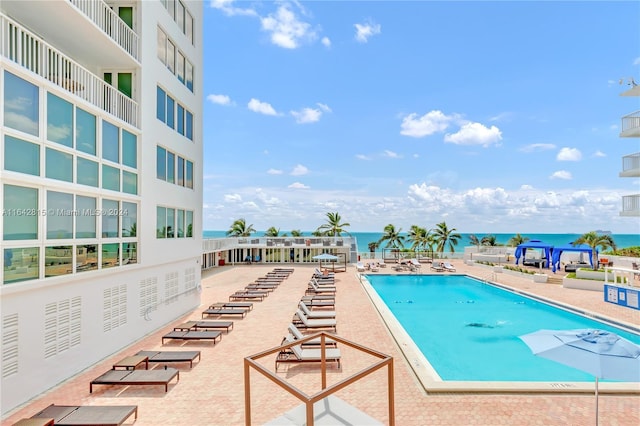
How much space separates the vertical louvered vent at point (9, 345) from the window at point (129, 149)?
201 inches

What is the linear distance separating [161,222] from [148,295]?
2.62 m

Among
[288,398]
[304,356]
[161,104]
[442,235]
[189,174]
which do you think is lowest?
[288,398]

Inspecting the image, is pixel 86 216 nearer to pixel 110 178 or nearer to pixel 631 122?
pixel 110 178

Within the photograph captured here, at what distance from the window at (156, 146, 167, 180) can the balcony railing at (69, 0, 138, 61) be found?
10.1 feet

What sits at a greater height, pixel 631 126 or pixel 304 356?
pixel 631 126

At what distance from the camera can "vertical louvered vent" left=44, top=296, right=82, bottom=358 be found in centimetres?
690

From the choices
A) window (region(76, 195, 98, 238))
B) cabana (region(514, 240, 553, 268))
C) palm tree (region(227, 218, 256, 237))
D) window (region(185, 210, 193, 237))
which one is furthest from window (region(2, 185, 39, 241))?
palm tree (region(227, 218, 256, 237))

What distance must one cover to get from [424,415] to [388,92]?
3486cm

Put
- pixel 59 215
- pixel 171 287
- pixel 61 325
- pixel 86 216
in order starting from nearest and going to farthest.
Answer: pixel 61 325 → pixel 59 215 → pixel 86 216 → pixel 171 287

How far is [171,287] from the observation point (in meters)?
12.3

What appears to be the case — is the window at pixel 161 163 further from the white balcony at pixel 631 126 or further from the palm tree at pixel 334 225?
the palm tree at pixel 334 225

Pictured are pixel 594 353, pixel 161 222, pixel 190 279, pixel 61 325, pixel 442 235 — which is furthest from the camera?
pixel 442 235

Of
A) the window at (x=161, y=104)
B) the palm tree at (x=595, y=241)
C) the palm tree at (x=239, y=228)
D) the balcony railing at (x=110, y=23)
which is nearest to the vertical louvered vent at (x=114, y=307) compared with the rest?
the window at (x=161, y=104)

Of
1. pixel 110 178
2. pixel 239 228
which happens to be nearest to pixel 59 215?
pixel 110 178
